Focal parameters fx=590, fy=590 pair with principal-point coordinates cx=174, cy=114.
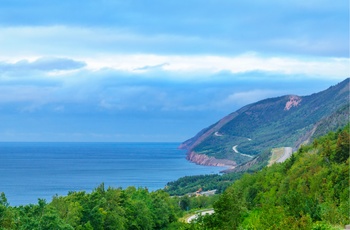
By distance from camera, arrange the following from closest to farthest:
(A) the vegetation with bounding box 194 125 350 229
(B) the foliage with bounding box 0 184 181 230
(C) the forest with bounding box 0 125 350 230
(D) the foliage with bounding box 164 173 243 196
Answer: (A) the vegetation with bounding box 194 125 350 229 < (C) the forest with bounding box 0 125 350 230 < (B) the foliage with bounding box 0 184 181 230 < (D) the foliage with bounding box 164 173 243 196

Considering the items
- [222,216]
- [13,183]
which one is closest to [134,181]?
[13,183]

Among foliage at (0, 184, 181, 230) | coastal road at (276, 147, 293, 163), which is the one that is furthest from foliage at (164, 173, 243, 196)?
foliage at (0, 184, 181, 230)

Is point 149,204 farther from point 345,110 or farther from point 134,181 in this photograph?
point 134,181

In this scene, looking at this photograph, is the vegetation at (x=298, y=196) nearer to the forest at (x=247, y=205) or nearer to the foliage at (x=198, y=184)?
the forest at (x=247, y=205)

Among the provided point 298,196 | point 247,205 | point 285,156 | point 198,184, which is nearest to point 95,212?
point 298,196

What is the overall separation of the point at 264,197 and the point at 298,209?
1301 inches

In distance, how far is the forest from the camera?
4038cm

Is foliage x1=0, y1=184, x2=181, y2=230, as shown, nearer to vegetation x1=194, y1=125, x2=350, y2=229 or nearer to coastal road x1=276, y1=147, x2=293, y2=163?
vegetation x1=194, y1=125, x2=350, y2=229

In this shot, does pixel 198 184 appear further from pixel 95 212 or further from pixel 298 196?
pixel 298 196

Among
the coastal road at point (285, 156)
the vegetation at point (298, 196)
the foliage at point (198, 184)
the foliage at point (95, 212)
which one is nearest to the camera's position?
the vegetation at point (298, 196)

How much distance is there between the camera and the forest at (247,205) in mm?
40375

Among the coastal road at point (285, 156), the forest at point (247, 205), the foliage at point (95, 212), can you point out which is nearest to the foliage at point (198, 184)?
the coastal road at point (285, 156)

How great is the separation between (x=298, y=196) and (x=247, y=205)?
3564 centimetres

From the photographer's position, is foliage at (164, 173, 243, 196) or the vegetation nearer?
the vegetation
